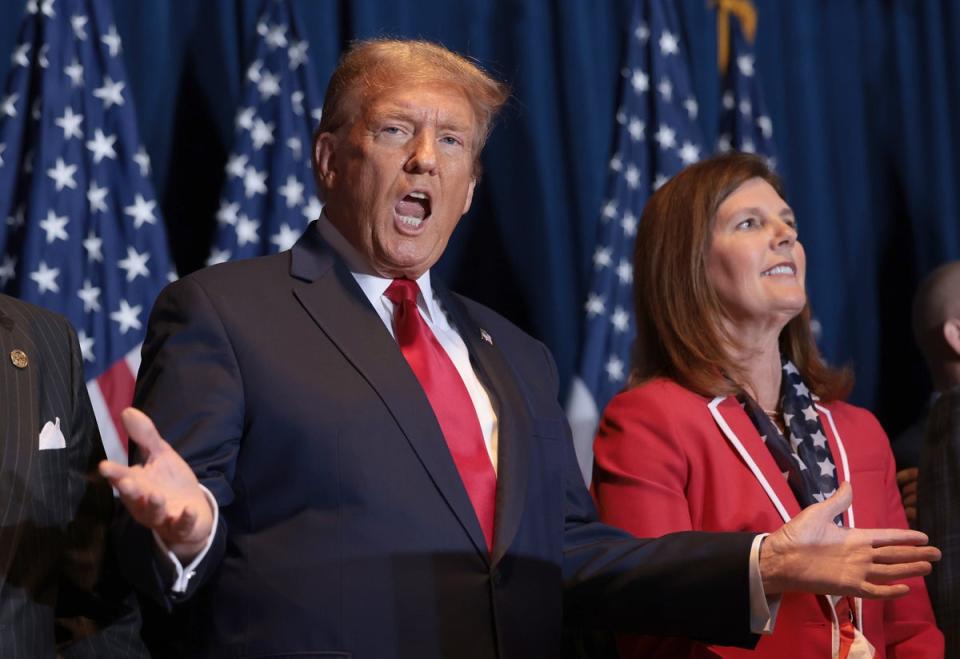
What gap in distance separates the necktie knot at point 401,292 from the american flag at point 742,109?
2984mm

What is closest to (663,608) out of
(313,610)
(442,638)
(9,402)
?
(442,638)

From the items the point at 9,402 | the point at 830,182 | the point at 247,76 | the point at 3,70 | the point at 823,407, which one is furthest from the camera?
the point at 830,182

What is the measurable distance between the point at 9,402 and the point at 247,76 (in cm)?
244

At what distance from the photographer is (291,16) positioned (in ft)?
14.0

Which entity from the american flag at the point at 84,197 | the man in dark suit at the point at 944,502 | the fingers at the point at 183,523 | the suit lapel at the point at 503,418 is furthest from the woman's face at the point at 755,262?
the american flag at the point at 84,197

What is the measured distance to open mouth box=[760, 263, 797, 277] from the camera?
279 cm

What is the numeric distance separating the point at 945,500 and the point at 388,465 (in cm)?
139

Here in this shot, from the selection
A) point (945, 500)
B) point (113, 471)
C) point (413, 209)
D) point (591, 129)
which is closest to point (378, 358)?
point (413, 209)

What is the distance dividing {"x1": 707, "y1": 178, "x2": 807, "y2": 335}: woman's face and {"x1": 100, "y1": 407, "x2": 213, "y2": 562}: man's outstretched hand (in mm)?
1413

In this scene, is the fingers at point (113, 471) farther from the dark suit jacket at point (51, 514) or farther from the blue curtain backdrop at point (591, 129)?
the blue curtain backdrop at point (591, 129)

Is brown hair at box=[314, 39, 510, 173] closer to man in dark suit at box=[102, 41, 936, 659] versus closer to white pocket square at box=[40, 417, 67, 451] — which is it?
man in dark suit at box=[102, 41, 936, 659]

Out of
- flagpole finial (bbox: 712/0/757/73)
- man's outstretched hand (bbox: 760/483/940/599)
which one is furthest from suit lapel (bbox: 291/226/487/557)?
flagpole finial (bbox: 712/0/757/73)

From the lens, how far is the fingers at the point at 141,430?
1.60 m

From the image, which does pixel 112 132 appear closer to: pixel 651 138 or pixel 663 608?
pixel 651 138
